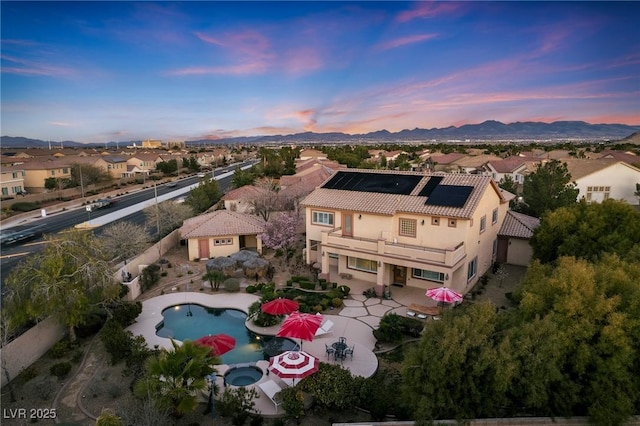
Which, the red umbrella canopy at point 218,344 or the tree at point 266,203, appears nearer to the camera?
the red umbrella canopy at point 218,344

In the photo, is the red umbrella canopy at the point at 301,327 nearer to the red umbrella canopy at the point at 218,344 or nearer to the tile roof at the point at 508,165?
the red umbrella canopy at the point at 218,344

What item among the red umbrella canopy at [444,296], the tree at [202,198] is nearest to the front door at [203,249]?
the tree at [202,198]

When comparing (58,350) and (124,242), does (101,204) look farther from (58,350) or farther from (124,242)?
(58,350)

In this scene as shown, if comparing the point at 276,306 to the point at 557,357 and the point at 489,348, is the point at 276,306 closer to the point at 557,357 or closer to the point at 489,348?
the point at 489,348

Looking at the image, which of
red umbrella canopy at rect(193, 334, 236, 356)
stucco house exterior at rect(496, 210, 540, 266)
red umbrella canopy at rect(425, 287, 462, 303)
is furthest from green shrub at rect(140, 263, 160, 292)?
stucco house exterior at rect(496, 210, 540, 266)

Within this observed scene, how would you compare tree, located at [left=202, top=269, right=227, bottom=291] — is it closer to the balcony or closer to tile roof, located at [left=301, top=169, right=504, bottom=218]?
the balcony
